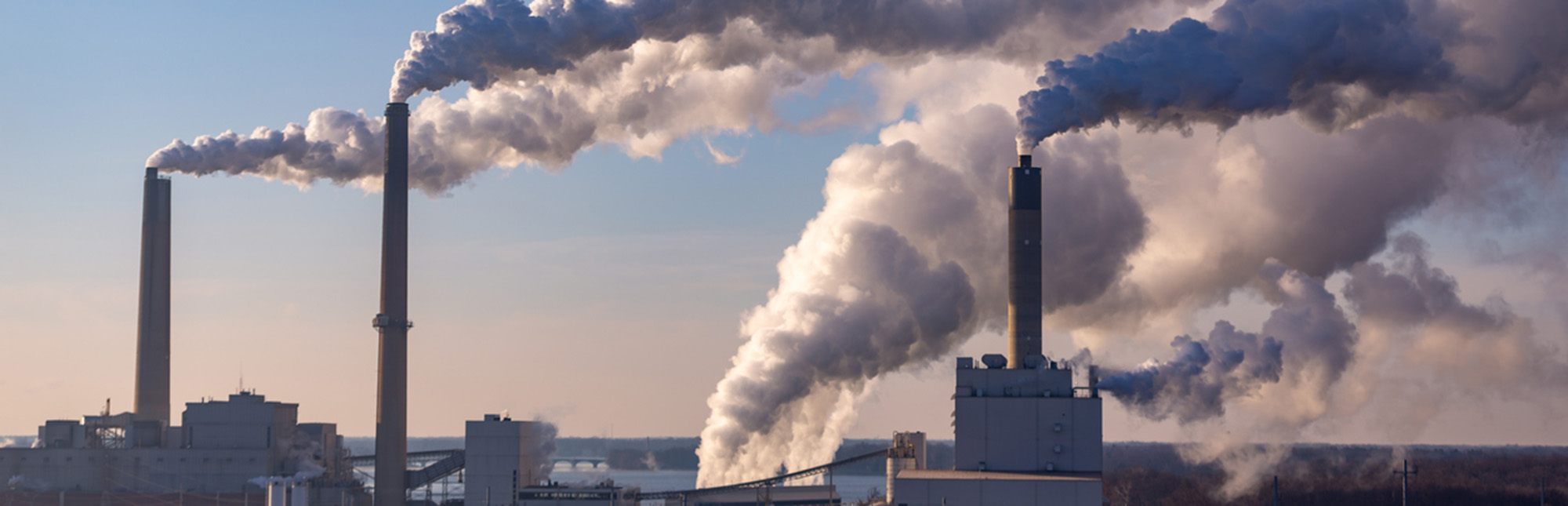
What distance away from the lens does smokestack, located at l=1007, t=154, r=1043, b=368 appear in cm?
7481

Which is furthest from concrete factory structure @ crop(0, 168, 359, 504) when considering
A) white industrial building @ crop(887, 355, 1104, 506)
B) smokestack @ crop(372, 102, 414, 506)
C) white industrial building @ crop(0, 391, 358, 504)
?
white industrial building @ crop(887, 355, 1104, 506)

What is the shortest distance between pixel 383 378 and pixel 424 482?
918cm

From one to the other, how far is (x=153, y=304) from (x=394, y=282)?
27304mm

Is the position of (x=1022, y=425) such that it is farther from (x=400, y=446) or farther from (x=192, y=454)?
(x=192, y=454)

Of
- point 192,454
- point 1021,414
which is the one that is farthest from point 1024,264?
point 192,454

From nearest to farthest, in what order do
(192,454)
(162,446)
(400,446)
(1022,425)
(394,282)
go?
(1022,425) → (394,282) → (400,446) → (192,454) → (162,446)

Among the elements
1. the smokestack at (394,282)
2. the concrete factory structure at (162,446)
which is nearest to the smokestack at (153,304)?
the concrete factory structure at (162,446)

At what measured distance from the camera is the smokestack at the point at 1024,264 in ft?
245

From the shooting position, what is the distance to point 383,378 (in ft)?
269

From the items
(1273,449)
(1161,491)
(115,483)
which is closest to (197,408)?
(115,483)

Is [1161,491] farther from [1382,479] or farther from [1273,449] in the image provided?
[1273,449]

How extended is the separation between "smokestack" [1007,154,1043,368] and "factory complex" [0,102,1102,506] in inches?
3.3

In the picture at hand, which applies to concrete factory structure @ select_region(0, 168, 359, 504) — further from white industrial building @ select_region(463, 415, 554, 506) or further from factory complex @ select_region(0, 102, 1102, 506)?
white industrial building @ select_region(463, 415, 554, 506)

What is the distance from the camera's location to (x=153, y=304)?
327 ft
